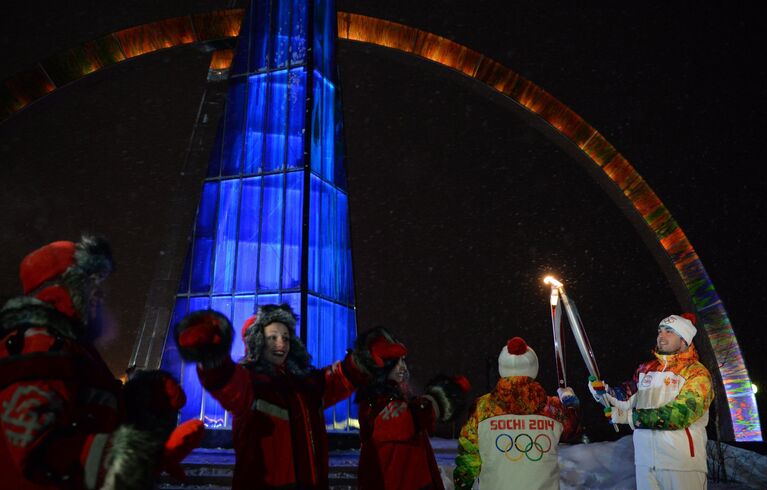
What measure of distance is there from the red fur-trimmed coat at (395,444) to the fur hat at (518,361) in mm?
586

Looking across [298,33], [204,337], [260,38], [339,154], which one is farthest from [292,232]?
[204,337]

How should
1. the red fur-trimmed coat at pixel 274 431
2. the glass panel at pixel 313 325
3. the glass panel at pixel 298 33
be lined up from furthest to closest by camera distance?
the glass panel at pixel 298 33 → the glass panel at pixel 313 325 → the red fur-trimmed coat at pixel 274 431

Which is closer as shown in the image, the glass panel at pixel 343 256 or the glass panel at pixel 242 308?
the glass panel at pixel 242 308

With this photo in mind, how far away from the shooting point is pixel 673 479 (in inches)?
166

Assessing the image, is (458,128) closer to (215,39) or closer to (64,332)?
(215,39)

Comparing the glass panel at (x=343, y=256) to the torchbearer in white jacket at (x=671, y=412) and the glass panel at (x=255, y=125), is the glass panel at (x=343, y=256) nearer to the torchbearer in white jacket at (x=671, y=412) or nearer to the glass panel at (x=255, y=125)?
the glass panel at (x=255, y=125)

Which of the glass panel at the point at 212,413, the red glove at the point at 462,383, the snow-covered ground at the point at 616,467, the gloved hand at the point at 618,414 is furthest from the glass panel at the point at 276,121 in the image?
the gloved hand at the point at 618,414

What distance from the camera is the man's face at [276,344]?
3490mm

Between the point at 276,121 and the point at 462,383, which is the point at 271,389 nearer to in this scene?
the point at 462,383

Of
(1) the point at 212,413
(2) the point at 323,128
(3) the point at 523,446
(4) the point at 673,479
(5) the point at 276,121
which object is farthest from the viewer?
(2) the point at 323,128

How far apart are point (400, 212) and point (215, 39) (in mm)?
6475

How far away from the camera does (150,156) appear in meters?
16.5

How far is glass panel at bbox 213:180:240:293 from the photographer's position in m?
9.05

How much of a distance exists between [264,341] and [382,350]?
2.27 ft
